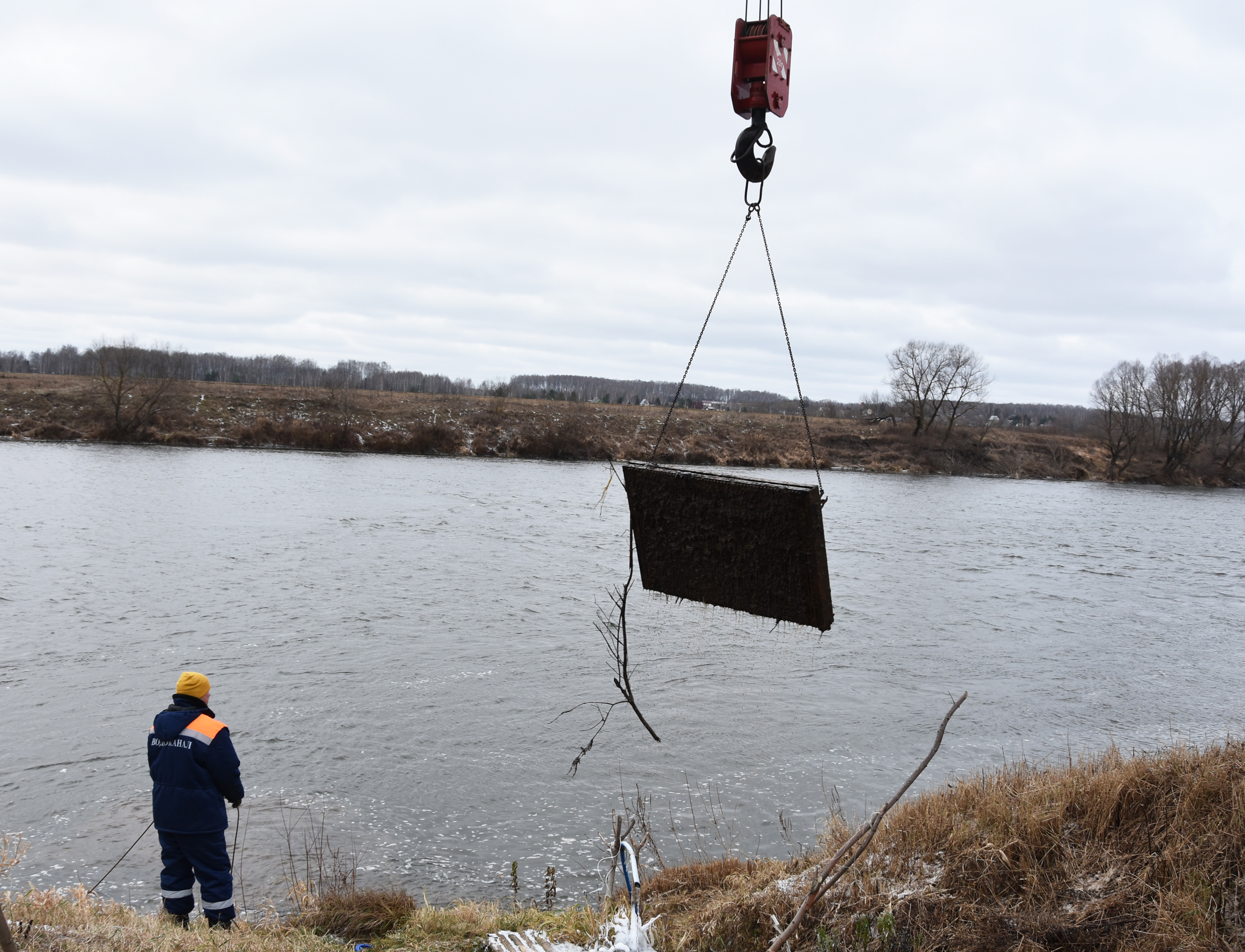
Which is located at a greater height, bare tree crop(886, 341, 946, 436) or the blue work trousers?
bare tree crop(886, 341, 946, 436)

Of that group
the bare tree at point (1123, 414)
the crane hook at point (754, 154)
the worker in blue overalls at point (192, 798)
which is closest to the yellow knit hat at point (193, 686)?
the worker in blue overalls at point (192, 798)

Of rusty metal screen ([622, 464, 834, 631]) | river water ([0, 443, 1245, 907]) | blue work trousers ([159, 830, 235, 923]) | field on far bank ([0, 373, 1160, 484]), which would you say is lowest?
river water ([0, 443, 1245, 907])

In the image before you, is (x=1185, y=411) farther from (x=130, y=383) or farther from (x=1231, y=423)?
(x=130, y=383)

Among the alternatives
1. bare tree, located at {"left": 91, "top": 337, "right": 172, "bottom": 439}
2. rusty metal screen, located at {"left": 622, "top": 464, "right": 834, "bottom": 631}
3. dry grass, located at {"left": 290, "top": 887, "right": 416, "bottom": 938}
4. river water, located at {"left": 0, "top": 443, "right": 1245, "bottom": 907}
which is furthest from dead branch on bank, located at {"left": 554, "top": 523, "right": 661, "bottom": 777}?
bare tree, located at {"left": 91, "top": 337, "right": 172, "bottom": 439}

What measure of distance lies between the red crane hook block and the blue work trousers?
6.43 meters

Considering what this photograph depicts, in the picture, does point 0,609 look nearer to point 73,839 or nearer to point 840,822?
point 73,839

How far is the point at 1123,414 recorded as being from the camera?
72188 millimetres

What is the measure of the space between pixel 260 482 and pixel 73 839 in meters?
30.5

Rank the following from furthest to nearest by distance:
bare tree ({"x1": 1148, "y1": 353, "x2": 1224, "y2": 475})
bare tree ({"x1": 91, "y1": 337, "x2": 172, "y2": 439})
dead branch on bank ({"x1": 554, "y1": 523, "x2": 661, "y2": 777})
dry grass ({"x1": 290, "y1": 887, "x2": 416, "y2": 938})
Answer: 1. bare tree ({"x1": 1148, "y1": 353, "x2": 1224, "y2": 475})
2. bare tree ({"x1": 91, "y1": 337, "x2": 172, "y2": 439})
3. dead branch on bank ({"x1": 554, "y1": 523, "x2": 661, "y2": 777})
4. dry grass ({"x1": 290, "y1": 887, "x2": 416, "y2": 938})

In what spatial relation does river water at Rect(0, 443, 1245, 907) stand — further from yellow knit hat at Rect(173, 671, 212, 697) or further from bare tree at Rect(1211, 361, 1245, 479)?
bare tree at Rect(1211, 361, 1245, 479)

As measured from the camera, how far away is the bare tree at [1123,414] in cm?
7012

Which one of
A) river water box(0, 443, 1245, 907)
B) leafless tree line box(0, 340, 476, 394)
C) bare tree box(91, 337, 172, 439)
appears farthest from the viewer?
leafless tree line box(0, 340, 476, 394)

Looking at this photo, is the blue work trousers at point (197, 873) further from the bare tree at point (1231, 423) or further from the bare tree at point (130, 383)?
the bare tree at point (1231, 423)

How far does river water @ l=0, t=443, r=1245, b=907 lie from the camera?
8.83 metres
